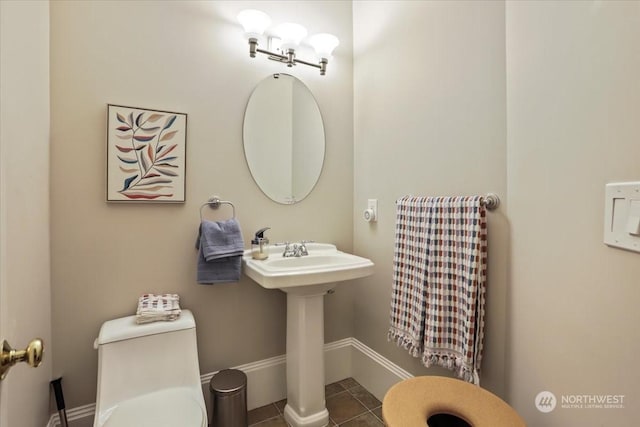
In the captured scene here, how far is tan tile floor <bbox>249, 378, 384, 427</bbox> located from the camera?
1666mm

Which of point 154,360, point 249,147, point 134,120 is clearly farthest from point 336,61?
point 154,360

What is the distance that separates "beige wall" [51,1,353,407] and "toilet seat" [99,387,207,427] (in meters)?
0.39

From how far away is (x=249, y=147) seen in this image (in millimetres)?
1790

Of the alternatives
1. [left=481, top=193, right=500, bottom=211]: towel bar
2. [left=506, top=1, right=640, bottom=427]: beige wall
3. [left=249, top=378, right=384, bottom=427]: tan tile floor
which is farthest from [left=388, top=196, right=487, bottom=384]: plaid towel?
[left=249, top=378, right=384, bottom=427]: tan tile floor

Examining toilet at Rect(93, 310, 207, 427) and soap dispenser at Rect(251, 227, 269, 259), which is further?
soap dispenser at Rect(251, 227, 269, 259)

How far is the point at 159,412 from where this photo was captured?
3.83ft

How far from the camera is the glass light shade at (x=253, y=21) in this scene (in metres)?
1.61

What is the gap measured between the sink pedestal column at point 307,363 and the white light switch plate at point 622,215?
1.10 m

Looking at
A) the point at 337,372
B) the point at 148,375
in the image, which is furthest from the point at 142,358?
the point at 337,372

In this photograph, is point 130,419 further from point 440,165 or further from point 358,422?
point 440,165

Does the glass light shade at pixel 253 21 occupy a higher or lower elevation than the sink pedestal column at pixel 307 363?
higher

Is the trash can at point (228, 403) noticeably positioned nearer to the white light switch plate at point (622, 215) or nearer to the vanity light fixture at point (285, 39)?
the white light switch plate at point (622, 215)

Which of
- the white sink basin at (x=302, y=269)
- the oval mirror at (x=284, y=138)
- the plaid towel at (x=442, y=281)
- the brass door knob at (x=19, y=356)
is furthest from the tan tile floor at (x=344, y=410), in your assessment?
the brass door knob at (x=19, y=356)

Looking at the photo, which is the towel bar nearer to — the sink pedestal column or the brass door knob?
the sink pedestal column
